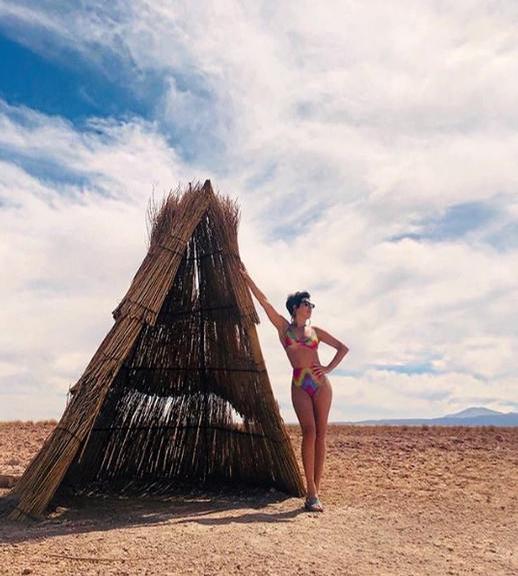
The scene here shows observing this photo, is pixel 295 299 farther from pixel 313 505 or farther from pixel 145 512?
pixel 145 512

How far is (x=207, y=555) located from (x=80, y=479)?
2.93 m

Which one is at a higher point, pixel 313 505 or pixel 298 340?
pixel 298 340

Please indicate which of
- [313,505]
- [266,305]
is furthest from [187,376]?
[313,505]

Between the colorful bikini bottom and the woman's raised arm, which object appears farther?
the woman's raised arm

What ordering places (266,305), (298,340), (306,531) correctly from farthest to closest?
(266,305), (298,340), (306,531)

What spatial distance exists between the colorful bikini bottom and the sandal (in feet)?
2.65

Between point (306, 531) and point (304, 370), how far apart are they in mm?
1411

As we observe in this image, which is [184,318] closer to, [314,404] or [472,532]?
[314,404]

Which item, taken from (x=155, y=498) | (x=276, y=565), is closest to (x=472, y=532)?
(x=276, y=565)

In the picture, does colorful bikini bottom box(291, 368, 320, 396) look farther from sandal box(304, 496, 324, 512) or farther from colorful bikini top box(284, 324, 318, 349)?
sandal box(304, 496, 324, 512)

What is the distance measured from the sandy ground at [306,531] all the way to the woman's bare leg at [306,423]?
0.37 meters

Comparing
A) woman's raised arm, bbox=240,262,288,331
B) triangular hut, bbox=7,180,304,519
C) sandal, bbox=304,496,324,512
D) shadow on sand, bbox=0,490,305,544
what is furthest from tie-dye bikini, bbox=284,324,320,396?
shadow on sand, bbox=0,490,305,544

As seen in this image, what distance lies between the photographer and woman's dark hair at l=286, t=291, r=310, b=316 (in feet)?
18.2

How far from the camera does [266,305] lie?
582 cm
